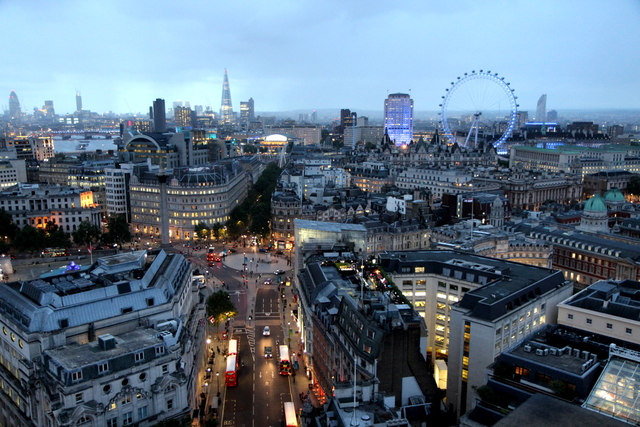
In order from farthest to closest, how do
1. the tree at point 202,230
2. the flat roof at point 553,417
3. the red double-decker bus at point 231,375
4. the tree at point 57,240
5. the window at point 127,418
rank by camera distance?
1. the tree at point 202,230
2. the tree at point 57,240
3. the red double-decker bus at point 231,375
4. the window at point 127,418
5. the flat roof at point 553,417

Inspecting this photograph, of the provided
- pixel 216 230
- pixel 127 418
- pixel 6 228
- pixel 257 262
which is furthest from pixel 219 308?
pixel 6 228

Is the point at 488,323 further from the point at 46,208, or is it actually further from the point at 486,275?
the point at 46,208

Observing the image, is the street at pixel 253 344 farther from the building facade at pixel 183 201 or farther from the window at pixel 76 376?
the building facade at pixel 183 201

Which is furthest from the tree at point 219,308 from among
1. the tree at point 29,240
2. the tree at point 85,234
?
the tree at point 29,240

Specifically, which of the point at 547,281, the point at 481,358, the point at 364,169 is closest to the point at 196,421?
the point at 481,358

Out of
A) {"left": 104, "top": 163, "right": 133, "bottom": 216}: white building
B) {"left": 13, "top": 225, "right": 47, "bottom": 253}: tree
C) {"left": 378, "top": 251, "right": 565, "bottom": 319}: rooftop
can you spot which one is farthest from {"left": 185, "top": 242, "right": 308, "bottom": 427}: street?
{"left": 104, "top": 163, "right": 133, "bottom": 216}: white building
